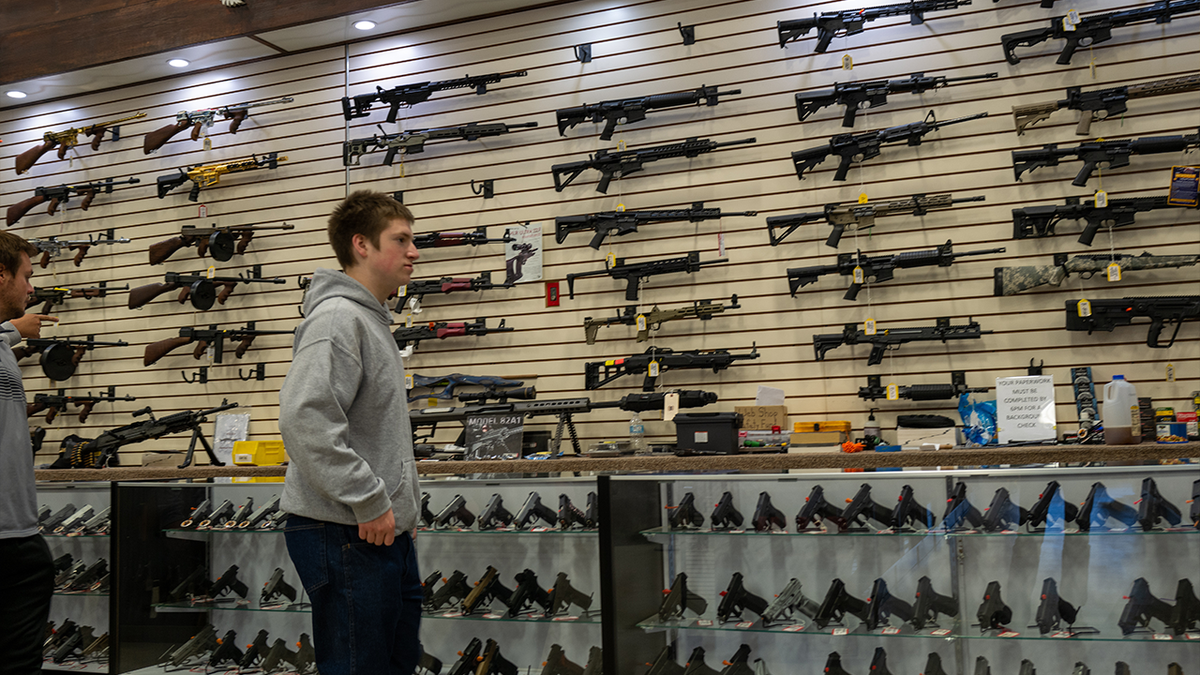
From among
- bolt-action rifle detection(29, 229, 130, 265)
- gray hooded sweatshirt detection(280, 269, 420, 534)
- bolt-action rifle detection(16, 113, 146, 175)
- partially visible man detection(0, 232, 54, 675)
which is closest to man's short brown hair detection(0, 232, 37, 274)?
partially visible man detection(0, 232, 54, 675)

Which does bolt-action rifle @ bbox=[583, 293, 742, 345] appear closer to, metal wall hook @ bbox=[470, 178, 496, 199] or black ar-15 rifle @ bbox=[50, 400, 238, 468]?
metal wall hook @ bbox=[470, 178, 496, 199]

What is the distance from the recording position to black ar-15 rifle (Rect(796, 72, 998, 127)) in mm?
4770

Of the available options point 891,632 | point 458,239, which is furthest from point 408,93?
point 891,632

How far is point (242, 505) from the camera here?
4.11 metres

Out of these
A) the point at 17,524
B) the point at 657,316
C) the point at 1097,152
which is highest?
the point at 1097,152

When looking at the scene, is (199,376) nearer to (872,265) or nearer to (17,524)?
(17,524)

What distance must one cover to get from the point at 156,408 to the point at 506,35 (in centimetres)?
377

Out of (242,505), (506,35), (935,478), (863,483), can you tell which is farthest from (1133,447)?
(506,35)

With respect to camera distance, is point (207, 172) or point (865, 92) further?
point (207, 172)

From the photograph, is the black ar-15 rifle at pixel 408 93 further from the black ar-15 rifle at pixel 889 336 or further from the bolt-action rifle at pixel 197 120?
the black ar-15 rifle at pixel 889 336

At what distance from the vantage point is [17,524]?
2924 mm

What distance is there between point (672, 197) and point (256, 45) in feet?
10.7

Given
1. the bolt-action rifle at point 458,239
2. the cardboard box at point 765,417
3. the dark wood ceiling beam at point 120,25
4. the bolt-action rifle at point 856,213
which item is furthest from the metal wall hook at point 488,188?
the cardboard box at point 765,417

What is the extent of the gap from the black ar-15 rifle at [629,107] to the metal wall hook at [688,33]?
30cm
